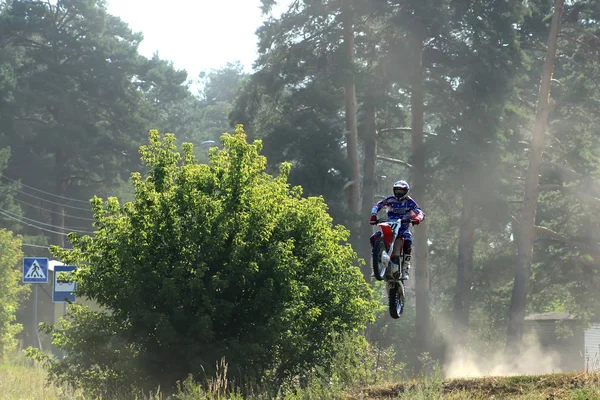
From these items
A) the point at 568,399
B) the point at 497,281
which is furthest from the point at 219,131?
the point at 568,399

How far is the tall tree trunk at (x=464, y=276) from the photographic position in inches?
2029

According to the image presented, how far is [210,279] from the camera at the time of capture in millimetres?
18750

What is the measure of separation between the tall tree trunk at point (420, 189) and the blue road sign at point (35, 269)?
851 inches

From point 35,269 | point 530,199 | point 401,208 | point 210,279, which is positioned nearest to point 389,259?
point 401,208

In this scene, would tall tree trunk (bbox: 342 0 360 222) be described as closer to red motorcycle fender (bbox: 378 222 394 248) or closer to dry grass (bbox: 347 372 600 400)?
dry grass (bbox: 347 372 600 400)

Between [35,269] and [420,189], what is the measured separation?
863 inches

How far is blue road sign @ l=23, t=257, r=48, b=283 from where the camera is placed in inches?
1150

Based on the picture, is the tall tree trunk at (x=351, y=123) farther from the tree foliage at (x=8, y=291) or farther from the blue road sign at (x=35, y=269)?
the blue road sign at (x=35, y=269)

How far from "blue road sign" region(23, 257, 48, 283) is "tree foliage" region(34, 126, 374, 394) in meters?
10.0

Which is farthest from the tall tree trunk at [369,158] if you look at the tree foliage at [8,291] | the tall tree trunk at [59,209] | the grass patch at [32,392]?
the grass patch at [32,392]

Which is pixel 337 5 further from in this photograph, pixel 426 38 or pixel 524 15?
pixel 524 15

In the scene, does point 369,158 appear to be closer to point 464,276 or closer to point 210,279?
point 464,276

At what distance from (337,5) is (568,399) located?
34.9m

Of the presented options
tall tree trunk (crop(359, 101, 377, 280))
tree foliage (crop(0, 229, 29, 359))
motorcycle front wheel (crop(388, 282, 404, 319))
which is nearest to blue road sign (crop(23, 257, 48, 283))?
tree foliage (crop(0, 229, 29, 359))
